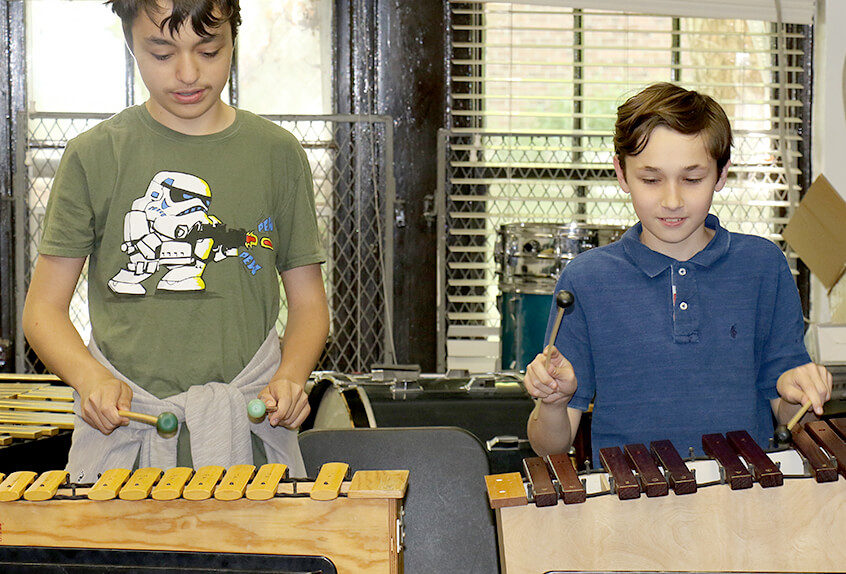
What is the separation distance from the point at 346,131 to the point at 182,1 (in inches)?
111

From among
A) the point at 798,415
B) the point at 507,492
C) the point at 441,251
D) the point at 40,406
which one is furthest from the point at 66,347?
the point at 441,251

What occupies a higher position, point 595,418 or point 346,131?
point 346,131

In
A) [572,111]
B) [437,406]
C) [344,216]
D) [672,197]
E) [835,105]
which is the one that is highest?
[572,111]

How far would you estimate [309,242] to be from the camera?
183 centimetres

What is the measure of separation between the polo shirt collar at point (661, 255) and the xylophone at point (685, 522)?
423 millimetres

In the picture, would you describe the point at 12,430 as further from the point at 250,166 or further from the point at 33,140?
the point at 33,140

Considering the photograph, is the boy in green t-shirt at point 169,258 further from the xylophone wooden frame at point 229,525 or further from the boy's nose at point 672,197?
the boy's nose at point 672,197

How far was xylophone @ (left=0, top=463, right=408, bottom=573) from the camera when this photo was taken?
1.42 m

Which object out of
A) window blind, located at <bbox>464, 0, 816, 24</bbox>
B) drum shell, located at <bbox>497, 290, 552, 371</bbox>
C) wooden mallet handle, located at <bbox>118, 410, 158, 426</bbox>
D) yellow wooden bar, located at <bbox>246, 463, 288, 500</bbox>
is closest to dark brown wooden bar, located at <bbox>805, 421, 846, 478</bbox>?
yellow wooden bar, located at <bbox>246, 463, 288, 500</bbox>

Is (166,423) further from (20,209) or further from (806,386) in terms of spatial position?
(20,209)

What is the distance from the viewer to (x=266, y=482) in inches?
56.9

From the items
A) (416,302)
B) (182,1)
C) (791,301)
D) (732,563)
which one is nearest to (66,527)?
(182,1)

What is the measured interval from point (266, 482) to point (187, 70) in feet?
2.31

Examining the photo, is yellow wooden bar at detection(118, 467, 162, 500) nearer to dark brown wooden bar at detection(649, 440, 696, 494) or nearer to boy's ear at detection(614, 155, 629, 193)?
dark brown wooden bar at detection(649, 440, 696, 494)
